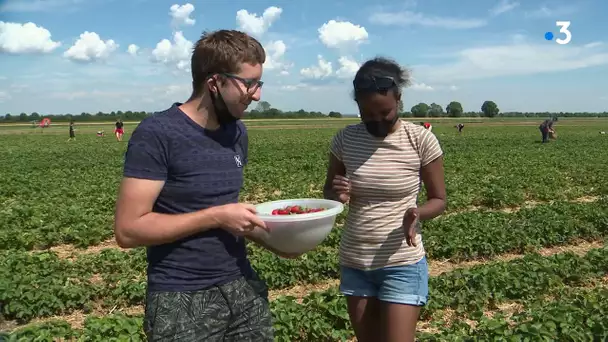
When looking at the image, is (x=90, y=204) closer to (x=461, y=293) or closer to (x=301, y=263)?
(x=301, y=263)

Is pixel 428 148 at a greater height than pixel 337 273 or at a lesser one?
greater

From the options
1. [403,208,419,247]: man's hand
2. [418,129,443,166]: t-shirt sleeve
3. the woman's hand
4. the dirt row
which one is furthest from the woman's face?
the dirt row

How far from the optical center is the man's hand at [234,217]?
2.20 m

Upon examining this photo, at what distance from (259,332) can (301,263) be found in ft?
15.8

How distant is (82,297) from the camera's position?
21.2ft

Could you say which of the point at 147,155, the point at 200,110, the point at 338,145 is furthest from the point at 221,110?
the point at 338,145

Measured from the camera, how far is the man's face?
222 centimetres

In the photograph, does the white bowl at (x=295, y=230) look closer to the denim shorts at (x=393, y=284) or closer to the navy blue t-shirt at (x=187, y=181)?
the navy blue t-shirt at (x=187, y=181)

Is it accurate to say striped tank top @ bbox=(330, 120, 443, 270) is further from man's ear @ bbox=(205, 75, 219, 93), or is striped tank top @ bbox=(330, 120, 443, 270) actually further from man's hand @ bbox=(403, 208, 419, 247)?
man's ear @ bbox=(205, 75, 219, 93)

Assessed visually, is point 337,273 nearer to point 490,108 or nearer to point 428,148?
point 428,148

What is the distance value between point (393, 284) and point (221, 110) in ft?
4.27

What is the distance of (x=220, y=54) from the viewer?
218cm

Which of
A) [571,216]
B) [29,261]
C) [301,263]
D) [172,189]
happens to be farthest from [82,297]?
[571,216]

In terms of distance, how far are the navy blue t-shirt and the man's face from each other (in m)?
0.17
